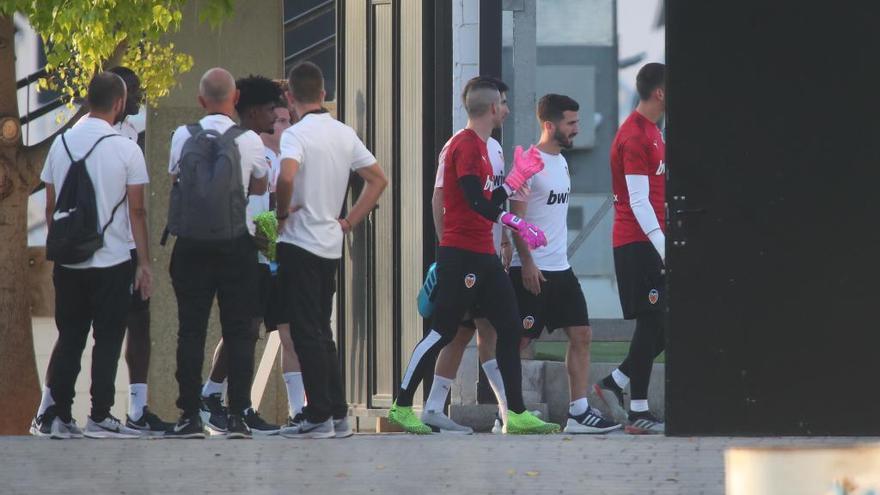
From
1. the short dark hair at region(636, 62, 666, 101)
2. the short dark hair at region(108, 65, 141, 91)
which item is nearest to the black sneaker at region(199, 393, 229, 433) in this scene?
the short dark hair at region(108, 65, 141, 91)

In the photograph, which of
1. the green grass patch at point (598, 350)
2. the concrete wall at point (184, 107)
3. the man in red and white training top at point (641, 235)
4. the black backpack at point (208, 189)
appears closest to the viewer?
the black backpack at point (208, 189)

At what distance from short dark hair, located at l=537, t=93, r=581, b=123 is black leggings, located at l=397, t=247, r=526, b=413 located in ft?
2.86

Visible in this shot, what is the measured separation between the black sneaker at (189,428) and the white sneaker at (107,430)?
273 mm

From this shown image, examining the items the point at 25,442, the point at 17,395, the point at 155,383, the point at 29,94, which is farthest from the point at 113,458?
the point at 29,94

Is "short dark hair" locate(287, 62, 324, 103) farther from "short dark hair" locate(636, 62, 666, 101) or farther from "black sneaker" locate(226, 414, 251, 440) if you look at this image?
"short dark hair" locate(636, 62, 666, 101)

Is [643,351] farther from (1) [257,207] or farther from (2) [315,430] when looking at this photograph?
(1) [257,207]

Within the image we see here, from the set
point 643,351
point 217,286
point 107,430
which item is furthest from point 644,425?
point 107,430

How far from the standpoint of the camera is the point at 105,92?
8.15 meters

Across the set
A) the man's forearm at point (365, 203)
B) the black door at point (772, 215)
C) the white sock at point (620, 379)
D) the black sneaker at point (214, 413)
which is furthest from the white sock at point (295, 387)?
the black door at point (772, 215)

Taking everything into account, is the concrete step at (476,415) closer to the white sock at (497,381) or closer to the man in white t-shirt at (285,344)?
the white sock at (497,381)

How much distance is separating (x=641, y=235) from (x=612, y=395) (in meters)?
1.54

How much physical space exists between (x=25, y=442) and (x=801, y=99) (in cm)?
367

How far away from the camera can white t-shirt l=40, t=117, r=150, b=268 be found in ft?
26.6

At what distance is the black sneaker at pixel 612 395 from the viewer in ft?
31.2
